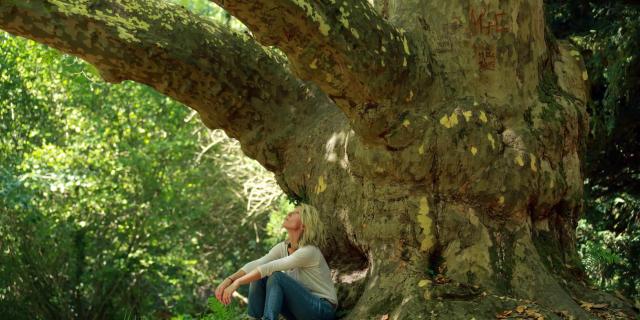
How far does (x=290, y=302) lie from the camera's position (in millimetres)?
6348

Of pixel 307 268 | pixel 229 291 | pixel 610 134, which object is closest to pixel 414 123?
pixel 307 268

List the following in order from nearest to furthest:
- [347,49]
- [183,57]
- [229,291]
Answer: [347,49], [229,291], [183,57]

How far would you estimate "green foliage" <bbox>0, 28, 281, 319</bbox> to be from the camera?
14109mm

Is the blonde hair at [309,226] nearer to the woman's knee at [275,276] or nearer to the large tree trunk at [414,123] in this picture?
the woman's knee at [275,276]

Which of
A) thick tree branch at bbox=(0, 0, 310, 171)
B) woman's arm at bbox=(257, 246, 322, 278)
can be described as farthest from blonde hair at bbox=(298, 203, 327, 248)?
thick tree branch at bbox=(0, 0, 310, 171)

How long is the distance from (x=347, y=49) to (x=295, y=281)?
1.91 m

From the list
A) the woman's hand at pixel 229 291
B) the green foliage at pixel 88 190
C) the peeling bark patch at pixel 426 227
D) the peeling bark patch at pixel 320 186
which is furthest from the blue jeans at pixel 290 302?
the green foliage at pixel 88 190

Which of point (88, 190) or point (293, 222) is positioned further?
point (88, 190)

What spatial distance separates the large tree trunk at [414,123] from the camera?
5.96 metres

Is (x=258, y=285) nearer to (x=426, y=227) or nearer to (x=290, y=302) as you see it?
(x=290, y=302)

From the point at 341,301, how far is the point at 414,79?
80.2 inches

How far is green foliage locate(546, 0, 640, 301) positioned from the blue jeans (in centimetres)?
434

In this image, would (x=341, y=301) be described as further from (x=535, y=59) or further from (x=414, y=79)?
(x=535, y=59)

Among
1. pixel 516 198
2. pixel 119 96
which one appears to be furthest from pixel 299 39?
pixel 119 96
